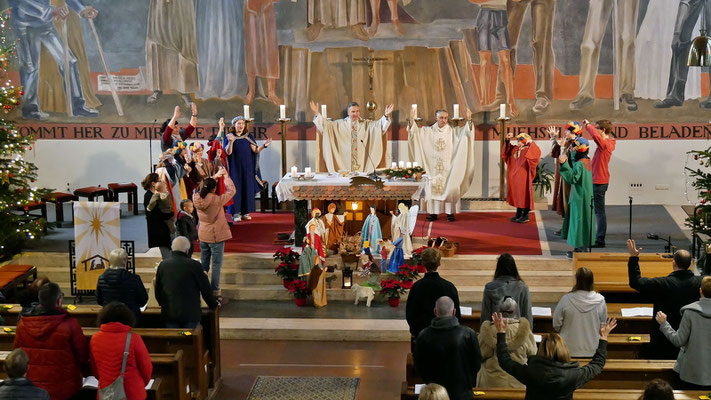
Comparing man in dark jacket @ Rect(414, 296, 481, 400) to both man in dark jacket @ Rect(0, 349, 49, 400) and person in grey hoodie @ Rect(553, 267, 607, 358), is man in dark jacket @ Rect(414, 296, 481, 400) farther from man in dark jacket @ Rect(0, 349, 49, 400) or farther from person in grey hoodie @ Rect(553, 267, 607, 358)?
man in dark jacket @ Rect(0, 349, 49, 400)

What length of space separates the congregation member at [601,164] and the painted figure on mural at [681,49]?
15.4ft

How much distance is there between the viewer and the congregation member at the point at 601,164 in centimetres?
1252

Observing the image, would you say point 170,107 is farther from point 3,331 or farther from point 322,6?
point 3,331

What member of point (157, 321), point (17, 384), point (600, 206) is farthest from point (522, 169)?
point (17, 384)

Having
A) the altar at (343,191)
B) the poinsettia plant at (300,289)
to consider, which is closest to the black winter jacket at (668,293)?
Result: the poinsettia plant at (300,289)

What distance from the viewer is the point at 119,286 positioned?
25.7 feet

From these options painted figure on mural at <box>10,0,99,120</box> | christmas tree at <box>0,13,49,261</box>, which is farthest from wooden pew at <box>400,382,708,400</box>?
painted figure on mural at <box>10,0,99,120</box>

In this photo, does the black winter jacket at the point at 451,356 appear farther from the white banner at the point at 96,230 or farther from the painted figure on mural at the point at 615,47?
the painted figure on mural at the point at 615,47

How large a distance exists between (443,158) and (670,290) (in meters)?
8.62

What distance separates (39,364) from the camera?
6.67 m

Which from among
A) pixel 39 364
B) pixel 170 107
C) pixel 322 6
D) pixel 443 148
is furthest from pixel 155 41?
pixel 39 364

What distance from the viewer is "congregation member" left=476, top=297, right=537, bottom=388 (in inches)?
246

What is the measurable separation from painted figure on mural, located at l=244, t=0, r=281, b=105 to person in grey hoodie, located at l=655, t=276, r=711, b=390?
11679 mm

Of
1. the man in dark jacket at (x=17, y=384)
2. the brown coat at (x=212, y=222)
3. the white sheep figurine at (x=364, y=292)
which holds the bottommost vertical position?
the white sheep figurine at (x=364, y=292)
